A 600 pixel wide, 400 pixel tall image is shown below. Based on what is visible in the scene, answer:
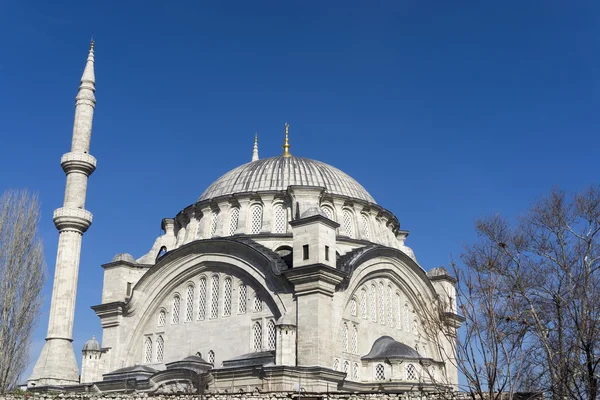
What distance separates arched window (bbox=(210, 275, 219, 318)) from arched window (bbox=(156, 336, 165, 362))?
2805mm

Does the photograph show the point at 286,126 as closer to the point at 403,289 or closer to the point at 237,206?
the point at 237,206

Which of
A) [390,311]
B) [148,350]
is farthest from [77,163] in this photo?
[390,311]

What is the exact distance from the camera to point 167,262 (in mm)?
29609

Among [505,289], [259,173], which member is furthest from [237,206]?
[505,289]

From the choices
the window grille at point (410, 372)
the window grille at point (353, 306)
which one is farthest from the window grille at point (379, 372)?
the window grille at point (353, 306)

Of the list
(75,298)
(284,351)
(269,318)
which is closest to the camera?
(284,351)

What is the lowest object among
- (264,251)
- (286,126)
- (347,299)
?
(347,299)

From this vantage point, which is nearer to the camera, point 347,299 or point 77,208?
point 347,299

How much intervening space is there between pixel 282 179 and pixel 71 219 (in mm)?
9407

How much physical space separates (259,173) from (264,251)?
6921 mm

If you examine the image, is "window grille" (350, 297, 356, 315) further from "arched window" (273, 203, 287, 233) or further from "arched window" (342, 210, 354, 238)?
"arched window" (273, 203, 287, 233)

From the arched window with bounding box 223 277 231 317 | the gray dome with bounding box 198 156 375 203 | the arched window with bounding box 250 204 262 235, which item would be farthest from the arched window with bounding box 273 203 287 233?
the arched window with bounding box 223 277 231 317

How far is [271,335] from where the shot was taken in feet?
84.8

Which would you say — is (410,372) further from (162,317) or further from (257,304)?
(162,317)
